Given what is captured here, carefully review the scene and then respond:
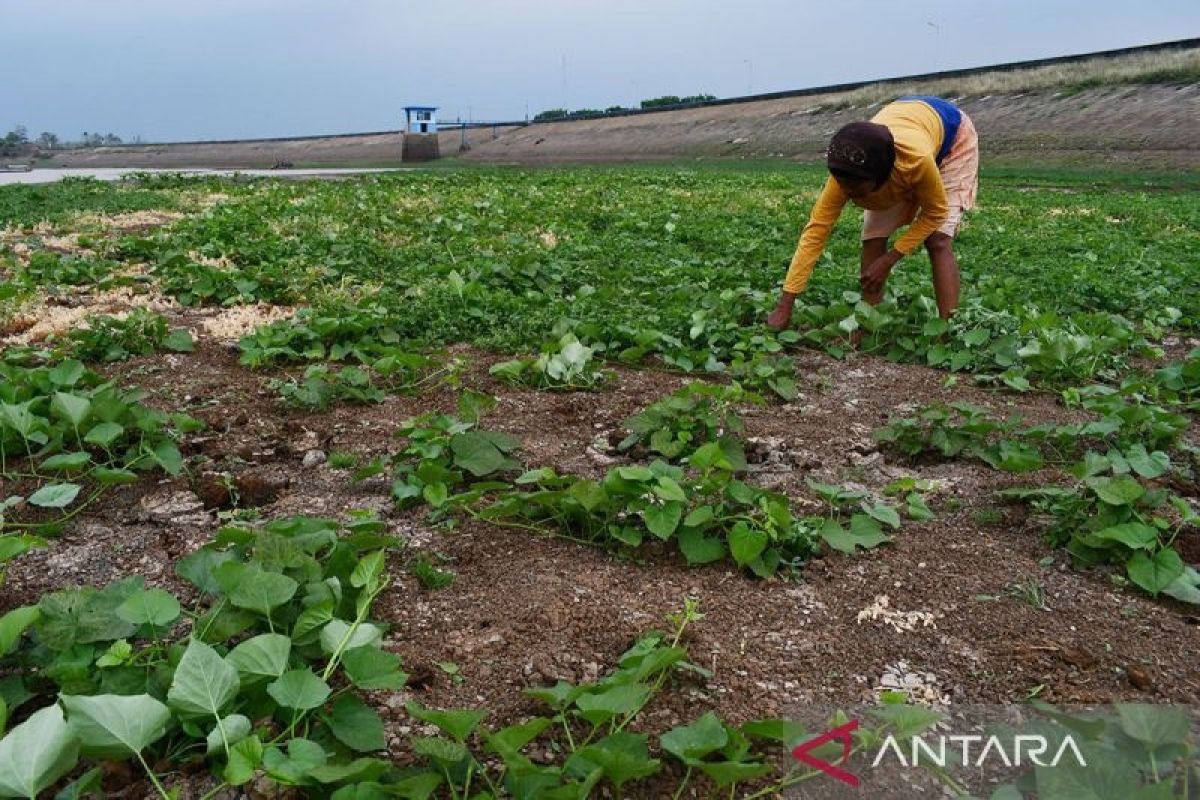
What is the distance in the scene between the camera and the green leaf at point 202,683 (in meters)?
1.68

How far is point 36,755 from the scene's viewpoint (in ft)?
5.07

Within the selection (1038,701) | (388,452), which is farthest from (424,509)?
(1038,701)

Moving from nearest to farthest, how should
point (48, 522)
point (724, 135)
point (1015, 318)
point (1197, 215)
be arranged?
1. point (48, 522)
2. point (1015, 318)
3. point (1197, 215)
4. point (724, 135)

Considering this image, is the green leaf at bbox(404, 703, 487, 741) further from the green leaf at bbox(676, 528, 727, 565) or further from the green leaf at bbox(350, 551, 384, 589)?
the green leaf at bbox(676, 528, 727, 565)

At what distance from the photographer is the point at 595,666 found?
203 centimetres

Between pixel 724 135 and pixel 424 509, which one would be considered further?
pixel 724 135

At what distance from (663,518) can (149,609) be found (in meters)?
1.18

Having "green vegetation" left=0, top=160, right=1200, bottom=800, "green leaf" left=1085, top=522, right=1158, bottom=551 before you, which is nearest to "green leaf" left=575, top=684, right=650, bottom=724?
"green vegetation" left=0, top=160, right=1200, bottom=800

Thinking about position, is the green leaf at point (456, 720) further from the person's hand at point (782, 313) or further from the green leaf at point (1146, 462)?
the person's hand at point (782, 313)

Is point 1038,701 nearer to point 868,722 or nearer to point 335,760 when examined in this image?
point 868,722

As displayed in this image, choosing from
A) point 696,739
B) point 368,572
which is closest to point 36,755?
point 368,572

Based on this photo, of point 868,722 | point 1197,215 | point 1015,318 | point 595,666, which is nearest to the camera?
point 868,722

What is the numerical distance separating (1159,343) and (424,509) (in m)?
4.52

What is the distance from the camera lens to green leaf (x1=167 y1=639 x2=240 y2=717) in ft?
5.53
